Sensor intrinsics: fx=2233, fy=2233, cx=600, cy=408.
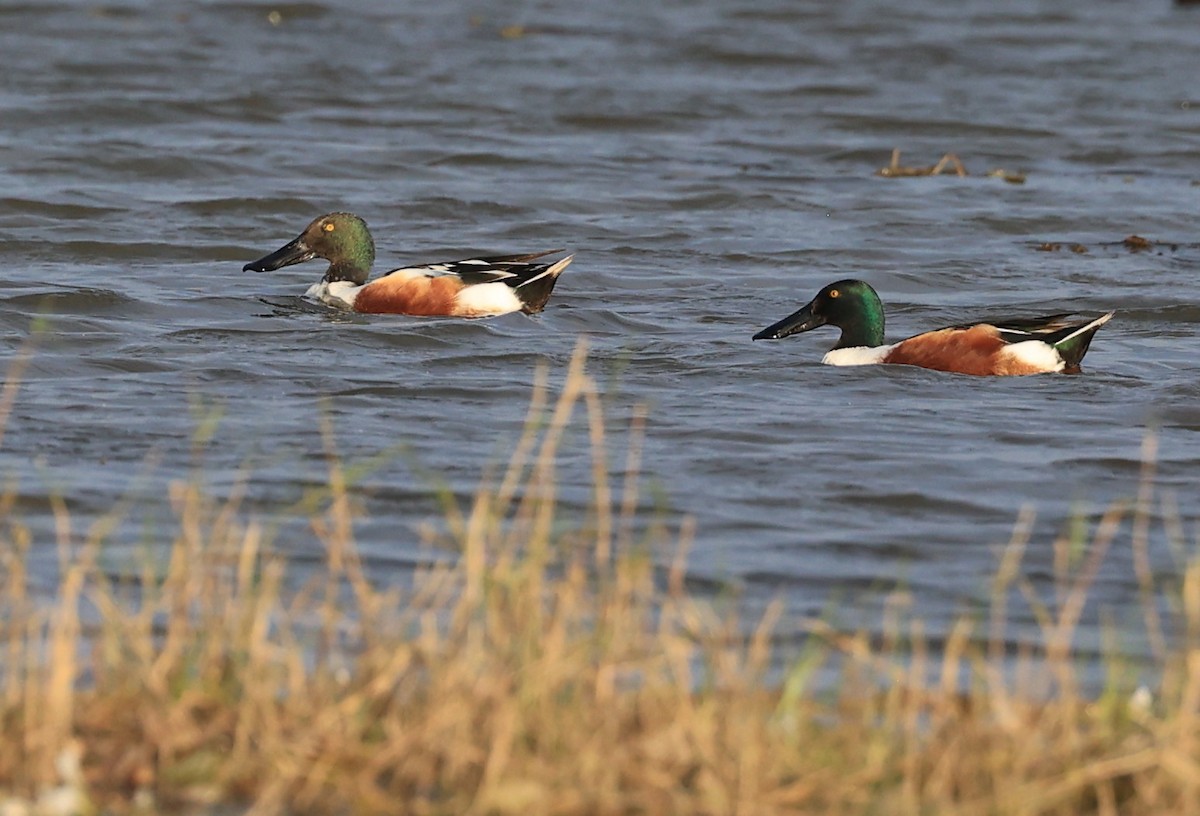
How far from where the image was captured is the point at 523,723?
4023mm

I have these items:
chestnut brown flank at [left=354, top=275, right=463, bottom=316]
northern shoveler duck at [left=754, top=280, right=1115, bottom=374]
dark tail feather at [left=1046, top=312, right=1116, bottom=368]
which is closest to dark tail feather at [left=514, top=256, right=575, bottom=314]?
chestnut brown flank at [left=354, top=275, right=463, bottom=316]

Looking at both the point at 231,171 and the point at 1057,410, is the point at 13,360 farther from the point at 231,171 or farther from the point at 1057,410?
the point at 231,171

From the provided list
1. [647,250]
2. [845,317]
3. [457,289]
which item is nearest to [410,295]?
[457,289]

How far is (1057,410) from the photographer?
28.0ft

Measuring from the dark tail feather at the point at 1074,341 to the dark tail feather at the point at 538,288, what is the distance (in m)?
2.81

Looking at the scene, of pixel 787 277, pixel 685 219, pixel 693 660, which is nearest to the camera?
pixel 693 660

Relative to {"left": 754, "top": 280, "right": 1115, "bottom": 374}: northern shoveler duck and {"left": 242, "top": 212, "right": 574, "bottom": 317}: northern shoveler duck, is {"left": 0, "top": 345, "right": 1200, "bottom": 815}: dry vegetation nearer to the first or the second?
{"left": 754, "top": 280, "right": 1115, "bottom": 374}: northern shoveler duck

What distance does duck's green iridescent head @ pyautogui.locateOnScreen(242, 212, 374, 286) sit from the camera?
11953 millimetres

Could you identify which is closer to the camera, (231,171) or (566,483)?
(566,483)

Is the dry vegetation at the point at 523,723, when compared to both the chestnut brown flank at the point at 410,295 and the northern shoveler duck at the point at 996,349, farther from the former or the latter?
the chestnut brown flank at the point at 410,295

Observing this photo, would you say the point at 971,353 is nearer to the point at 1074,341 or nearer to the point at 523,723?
the point at 1074,341

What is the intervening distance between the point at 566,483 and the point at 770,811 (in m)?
3.08

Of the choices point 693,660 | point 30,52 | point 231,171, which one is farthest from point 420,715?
point 30,52

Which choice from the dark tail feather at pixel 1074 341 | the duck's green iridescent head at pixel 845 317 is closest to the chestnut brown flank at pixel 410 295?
the duck's green iridescent head at pixel 845 317
